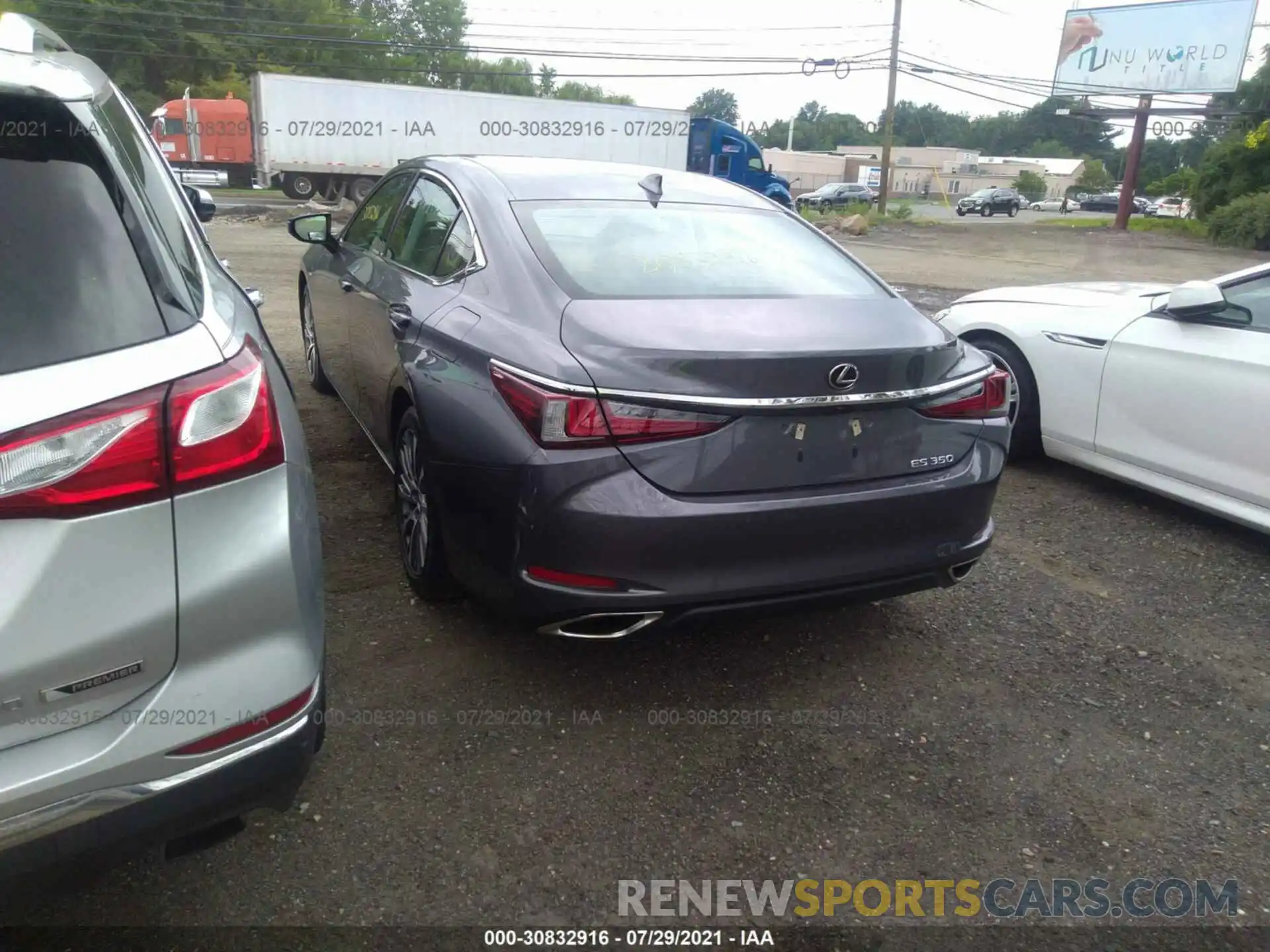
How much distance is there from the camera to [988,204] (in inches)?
1992

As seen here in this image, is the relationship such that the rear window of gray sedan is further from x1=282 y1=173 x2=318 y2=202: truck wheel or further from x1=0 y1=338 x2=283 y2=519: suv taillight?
x1=282 y1=173 x2=318 y2=202: truck wheel

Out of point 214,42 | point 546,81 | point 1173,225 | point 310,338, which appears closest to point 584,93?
point 546,81

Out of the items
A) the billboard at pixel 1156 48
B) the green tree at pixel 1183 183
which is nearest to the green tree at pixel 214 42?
the billboard at pixel 1156 48

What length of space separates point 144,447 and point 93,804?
59 centimetres

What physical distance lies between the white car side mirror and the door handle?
3.33m

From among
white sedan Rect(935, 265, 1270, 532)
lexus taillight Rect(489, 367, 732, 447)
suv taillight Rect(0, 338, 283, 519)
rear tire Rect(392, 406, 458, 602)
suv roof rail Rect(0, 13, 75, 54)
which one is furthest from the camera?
white sedan Rect(935, 265, 1270, 532)

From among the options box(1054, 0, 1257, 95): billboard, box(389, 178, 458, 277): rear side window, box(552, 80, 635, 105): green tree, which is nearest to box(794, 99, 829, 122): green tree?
box(552, 80, 635, 105): green tree

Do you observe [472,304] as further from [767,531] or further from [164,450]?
[164,450]

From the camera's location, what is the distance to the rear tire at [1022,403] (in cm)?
498

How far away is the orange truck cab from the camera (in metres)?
31.5

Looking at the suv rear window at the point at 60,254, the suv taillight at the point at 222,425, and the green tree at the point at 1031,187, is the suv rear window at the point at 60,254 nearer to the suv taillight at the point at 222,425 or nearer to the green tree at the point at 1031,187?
the suv taillight at the point at 222,425

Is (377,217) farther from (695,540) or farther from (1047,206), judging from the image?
(1047,206)

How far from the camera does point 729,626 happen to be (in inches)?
133

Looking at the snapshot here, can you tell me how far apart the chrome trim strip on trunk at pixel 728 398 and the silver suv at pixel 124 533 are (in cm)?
78
